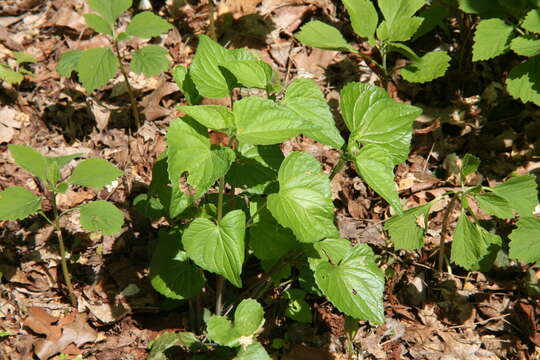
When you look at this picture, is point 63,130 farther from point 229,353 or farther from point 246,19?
point 229,353

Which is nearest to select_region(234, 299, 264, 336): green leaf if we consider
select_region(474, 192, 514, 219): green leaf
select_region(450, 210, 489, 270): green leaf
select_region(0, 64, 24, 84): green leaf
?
select_region(450, 210, 489, 270): green leaf

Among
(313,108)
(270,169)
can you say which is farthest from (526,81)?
(270,169)

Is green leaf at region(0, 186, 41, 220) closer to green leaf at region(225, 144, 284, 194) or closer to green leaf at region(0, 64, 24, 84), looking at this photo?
green leaf at region(225, 144, 284, 194)

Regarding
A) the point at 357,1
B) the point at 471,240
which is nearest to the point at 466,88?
the point at 357,1

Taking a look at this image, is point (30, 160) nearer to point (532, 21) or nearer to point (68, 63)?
point (68, 63)

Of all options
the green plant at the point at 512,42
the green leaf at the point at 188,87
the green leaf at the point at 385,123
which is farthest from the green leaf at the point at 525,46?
the green leaf at the point at 188,87
